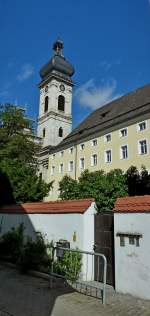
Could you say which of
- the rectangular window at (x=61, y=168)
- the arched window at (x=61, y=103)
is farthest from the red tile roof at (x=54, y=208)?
the arched window at (x=61, y=103)

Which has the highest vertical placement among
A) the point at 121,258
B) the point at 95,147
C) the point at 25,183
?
the point at 95,147

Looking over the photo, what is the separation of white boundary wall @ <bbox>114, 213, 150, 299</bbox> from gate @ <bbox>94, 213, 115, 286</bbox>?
747 millimetres

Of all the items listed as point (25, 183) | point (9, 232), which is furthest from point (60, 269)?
point (25, 183)

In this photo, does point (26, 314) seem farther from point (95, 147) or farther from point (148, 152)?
point (95, 147)

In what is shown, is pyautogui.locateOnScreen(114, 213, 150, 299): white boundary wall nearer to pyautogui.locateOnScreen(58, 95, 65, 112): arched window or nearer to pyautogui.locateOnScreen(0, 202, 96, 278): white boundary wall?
pyautogui.locateOnScreen(0, 202, 96, 278): white boundary wall

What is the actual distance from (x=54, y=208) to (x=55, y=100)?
50.9 m

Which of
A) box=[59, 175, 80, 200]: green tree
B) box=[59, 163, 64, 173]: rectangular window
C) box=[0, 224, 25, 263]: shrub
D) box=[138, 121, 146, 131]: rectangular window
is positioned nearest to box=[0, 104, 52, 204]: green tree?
box=[59, 175, 80, 200]: green tree

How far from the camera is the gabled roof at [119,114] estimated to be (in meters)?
34.5

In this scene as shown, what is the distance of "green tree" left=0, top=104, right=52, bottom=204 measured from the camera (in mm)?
18750

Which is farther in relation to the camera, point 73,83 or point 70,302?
point 73,83

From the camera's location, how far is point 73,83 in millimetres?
64812

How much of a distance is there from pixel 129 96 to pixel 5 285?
3819 cm

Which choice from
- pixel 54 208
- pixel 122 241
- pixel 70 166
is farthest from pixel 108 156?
pixel 122 241

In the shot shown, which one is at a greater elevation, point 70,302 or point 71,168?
point 71,168
